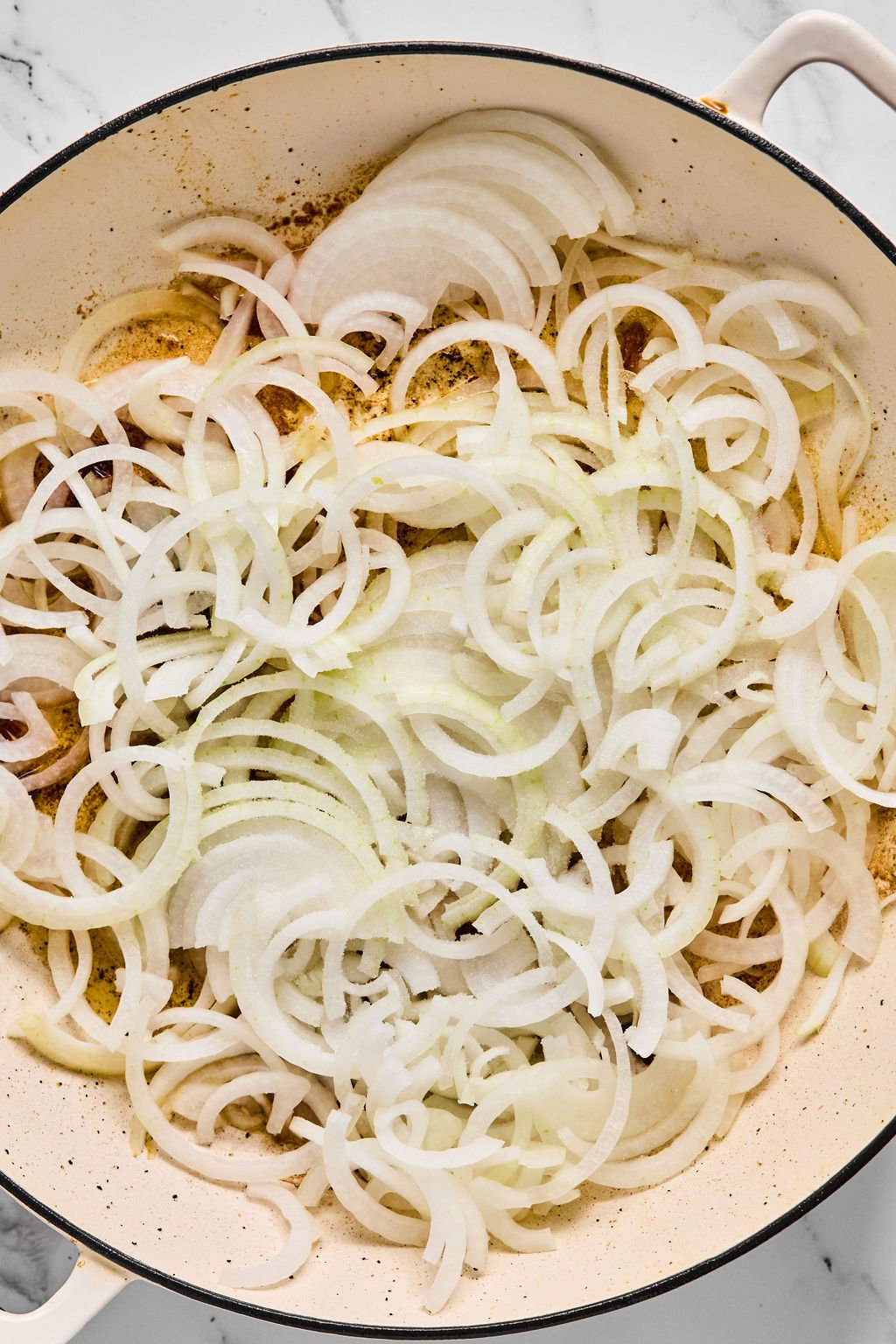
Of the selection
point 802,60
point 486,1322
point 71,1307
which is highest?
point 802,60

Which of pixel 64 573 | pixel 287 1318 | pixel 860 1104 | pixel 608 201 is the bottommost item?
pixel 287 1318

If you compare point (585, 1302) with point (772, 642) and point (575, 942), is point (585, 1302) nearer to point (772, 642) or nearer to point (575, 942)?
point (575, 942)

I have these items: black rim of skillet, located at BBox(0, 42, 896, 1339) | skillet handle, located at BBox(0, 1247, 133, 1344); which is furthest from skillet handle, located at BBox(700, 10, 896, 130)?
skillet handle, located at BBox(0, 1247, 133, 1344)

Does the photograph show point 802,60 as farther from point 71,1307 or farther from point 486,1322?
point 71,1307

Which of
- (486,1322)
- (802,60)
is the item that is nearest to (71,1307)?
(486,1322)

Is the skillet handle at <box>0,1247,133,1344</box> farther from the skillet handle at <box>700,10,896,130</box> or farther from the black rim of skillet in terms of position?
the skillet handle at <box>700,10,896,130</box>

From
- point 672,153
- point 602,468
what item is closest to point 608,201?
point 672,153
